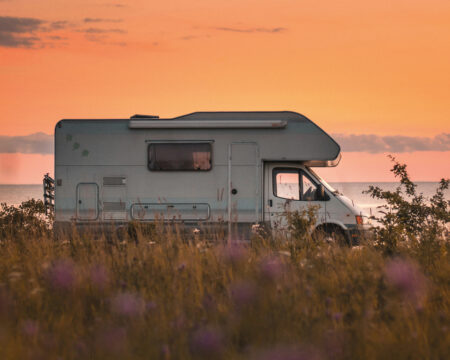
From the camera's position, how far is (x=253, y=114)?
13.3m

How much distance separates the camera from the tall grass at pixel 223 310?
3.80 meters

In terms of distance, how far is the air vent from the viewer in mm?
13086

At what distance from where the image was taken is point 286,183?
1329 centimetres

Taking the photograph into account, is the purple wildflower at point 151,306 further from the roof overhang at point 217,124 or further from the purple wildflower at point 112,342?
the roof overhang at point 217,124

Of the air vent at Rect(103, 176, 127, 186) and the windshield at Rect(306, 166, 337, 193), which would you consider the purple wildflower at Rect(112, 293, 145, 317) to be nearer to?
the air vent at Rect(103, 176, 127, 186)

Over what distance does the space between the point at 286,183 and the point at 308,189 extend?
19.2 inches

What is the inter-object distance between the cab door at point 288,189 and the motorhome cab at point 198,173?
0.02 m

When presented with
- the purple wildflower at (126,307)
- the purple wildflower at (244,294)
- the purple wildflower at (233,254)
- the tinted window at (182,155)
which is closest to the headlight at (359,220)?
the tinted window at (182,155)

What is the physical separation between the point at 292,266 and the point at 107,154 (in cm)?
806

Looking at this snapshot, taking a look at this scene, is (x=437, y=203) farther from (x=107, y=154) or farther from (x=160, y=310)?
(x=160, y=310)

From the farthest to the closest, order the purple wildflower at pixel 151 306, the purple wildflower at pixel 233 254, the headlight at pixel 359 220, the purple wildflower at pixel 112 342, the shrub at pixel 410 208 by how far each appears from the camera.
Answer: the headlight at pixel 359 220 < the shrub at pixel 410 208 < the purple wildflower at pixel 233 254 < the purple wildflower at pixel 151 306 < the purple wildflower at pixel 112 342

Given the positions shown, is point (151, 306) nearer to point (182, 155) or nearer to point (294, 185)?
point (182, 155)

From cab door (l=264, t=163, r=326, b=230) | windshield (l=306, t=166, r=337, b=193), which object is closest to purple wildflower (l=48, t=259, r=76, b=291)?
cab door (l=264, t=163, r=326, b=230)

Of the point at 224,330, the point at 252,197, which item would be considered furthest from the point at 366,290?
the point at 252,197
